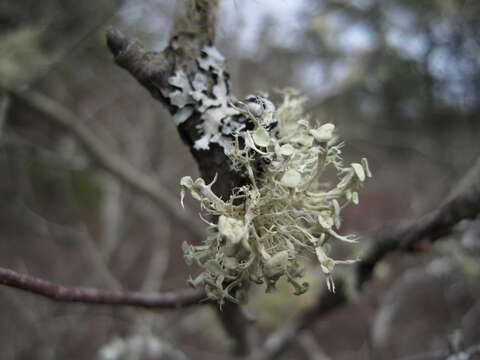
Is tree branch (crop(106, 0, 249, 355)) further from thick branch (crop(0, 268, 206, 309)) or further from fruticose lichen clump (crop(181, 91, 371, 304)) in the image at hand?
thick branch (crop(0, 268, 206, 309))

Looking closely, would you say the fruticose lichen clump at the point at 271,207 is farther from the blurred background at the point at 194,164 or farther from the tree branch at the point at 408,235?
the blurred background at the point at 194,164

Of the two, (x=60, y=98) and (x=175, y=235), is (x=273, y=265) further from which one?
(x=175, y=235)

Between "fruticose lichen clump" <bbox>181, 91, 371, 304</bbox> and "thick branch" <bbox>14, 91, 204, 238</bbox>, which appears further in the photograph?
"thick branch" <bbox>14, 91, 204, 238</bbox>

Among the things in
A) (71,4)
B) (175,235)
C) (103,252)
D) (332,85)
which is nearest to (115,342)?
(103,252)

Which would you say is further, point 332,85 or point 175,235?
point 175,235

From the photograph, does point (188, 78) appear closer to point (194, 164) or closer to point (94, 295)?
point (94, 295)

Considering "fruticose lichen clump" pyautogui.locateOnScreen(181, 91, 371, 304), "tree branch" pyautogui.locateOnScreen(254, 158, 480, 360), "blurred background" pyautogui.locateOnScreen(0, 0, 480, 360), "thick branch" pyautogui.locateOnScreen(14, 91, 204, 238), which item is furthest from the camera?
"thick branch" pyautogui.locateOnScreen(14, 91, 204, 238)

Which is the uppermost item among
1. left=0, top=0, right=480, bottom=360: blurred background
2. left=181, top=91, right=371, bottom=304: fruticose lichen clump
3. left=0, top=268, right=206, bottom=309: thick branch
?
left=181, top=91, right=371, bottom=304: fruticose lichen clump

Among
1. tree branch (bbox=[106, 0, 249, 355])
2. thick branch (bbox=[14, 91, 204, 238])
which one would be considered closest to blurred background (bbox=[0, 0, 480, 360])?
thick branch (bbox=[14, 91, 204, 238])
